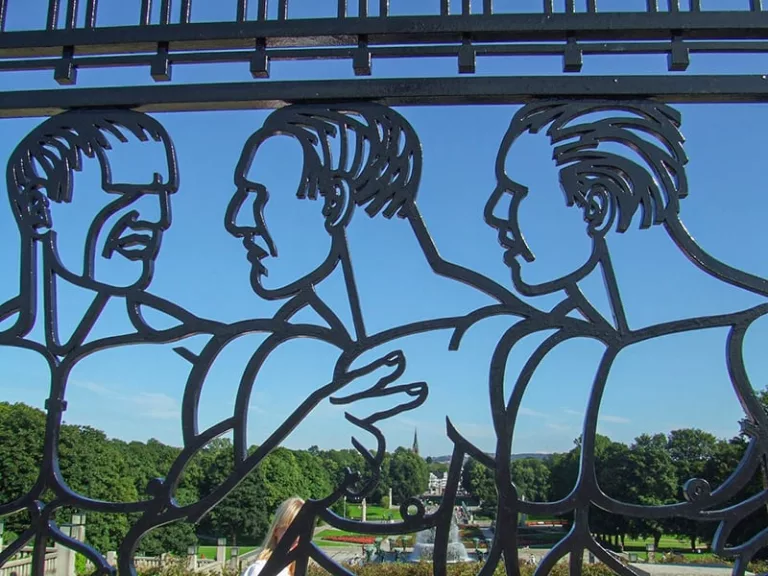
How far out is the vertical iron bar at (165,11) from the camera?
2.76m

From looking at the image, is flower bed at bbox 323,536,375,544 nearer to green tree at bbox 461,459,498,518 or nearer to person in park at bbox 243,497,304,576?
green tree at bbox 461,459,498,518

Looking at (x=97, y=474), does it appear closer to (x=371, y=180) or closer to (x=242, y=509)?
(x=242, y=509)

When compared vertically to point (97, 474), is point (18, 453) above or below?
above

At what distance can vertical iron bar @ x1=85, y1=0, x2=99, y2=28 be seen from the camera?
281 centimetres

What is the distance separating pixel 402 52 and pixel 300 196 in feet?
2.28

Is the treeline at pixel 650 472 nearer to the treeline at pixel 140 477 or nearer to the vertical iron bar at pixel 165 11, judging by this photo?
the treeline at pixel 140 477

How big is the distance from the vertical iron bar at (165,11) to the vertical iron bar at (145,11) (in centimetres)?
6

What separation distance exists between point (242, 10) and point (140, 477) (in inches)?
1449

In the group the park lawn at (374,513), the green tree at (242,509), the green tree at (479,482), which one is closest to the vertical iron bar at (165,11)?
the green tree at (479,482)

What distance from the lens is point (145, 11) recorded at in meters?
2.79

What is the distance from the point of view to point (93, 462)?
98.0ft

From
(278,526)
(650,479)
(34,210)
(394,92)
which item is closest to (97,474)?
(650,479)

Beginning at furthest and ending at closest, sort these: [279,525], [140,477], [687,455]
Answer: [140,477] → [687,455] → [279,525]

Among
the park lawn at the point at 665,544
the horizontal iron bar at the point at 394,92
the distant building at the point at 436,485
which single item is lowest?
the park lawn at the point at 665,544
